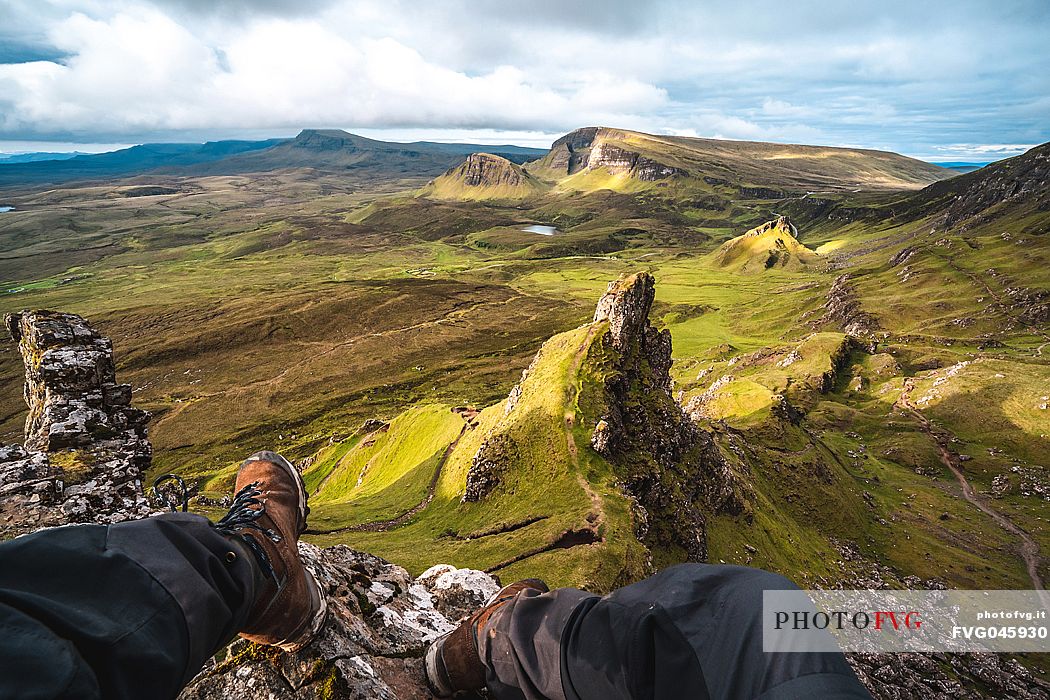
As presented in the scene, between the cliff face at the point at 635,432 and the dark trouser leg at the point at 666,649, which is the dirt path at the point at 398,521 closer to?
the cliff face at the point at 635,432

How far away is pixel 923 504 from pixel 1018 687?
31.0 meters

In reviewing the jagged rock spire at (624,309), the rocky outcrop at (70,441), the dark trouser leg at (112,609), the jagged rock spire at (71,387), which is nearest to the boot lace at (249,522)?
the dark trouser leg at (112,609)

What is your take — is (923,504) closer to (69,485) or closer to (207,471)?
(69,485)

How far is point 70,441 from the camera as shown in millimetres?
14586

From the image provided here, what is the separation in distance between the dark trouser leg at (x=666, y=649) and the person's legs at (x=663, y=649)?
11 millimetres

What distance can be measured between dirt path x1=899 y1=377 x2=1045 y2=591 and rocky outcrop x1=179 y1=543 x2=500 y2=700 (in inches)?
3047

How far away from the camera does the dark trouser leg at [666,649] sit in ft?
13.7

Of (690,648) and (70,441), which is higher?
(690,648)

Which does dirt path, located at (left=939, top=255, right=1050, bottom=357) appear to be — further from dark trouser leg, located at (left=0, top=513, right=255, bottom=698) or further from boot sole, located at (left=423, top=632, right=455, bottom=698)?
dark trouser leg, located at (left=0, top=513, right=255, bottom=698)

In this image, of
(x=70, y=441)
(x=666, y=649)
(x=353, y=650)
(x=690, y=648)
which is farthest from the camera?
(x=70, y=441)

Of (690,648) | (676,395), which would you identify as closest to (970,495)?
(676,395)

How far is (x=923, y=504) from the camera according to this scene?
217 feet

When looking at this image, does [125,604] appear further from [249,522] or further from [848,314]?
[848,314]

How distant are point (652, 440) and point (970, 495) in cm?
6775
